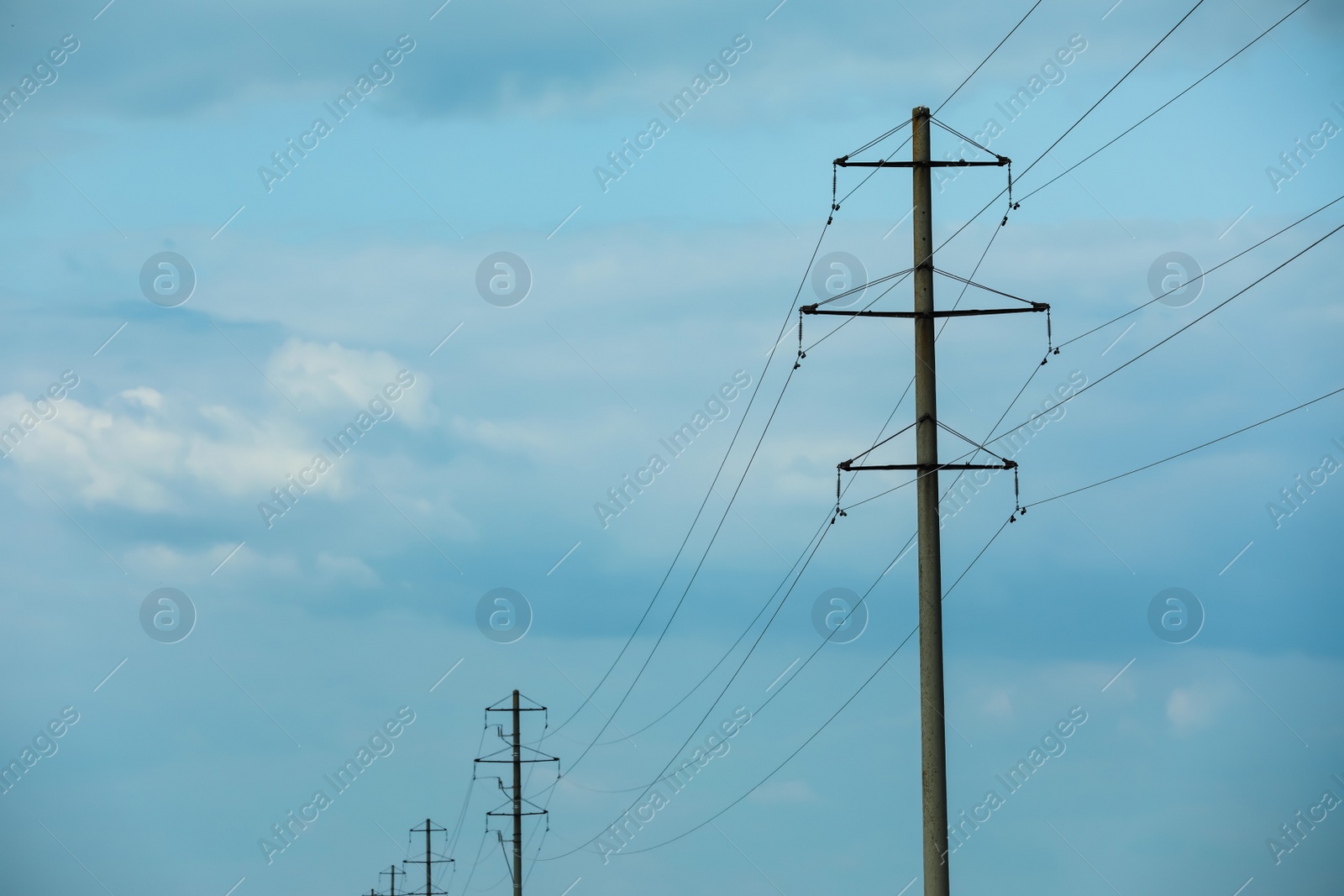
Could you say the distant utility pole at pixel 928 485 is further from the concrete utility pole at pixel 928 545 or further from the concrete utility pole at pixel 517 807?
the concrete utility pole at pixel 517 807

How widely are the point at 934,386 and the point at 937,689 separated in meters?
4.24

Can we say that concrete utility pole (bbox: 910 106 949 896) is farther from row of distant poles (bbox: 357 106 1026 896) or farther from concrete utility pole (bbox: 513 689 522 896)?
concrete utility pole (bbox: 513 689 522 896)

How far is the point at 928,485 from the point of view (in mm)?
21750

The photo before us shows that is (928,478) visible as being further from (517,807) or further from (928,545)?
(517,807)

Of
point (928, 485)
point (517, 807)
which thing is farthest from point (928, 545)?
point (517, 807)

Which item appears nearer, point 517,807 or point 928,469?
point 928,469

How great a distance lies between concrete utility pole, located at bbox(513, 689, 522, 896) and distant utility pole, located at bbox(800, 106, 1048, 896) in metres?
35.2

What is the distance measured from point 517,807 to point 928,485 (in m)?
39.6

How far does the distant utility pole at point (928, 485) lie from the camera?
20.9 m

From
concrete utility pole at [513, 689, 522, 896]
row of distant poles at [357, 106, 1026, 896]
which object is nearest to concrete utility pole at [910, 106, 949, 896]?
row of distant poles at [357, 106, 1026, 896]

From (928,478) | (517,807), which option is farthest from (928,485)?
(517,807)

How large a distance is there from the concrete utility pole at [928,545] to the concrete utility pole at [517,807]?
3518 centimetres

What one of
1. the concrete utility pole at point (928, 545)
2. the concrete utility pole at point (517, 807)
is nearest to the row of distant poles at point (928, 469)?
the concrete utility pole at point (928, 545)

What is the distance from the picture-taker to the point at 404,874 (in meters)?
107
